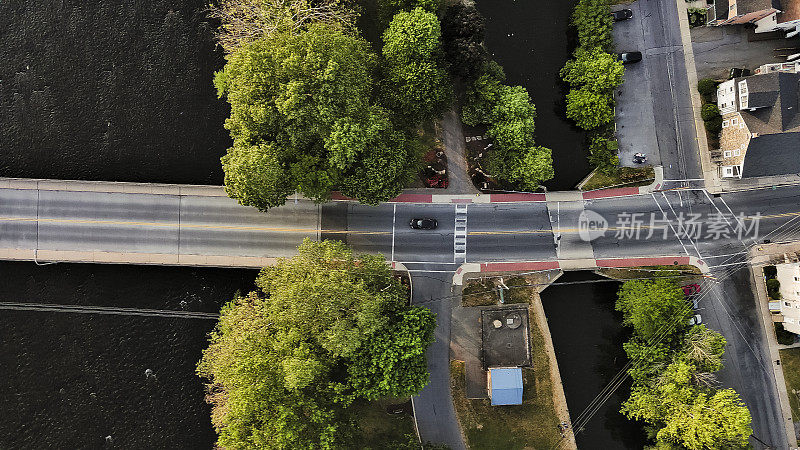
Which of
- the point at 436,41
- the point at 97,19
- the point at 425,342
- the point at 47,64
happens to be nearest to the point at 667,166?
the point at 436,41

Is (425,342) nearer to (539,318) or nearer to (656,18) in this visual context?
(539,318)

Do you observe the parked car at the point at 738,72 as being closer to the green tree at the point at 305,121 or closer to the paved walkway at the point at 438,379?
the green tree at the point at 305,121

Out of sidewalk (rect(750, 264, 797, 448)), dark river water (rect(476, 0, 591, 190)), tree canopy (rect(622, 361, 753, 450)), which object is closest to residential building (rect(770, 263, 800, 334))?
sidewalk (rect(750, 264, 797, 448))

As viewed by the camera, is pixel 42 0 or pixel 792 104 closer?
pixel 792 104

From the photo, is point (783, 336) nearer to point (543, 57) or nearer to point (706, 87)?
point (706, 87)

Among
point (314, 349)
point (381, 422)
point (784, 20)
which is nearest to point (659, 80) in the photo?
point (784, 20)

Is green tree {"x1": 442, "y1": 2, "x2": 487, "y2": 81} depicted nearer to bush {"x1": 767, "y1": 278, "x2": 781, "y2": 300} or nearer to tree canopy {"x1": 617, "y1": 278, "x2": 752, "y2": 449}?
tree canopy {"x1": 617, "y1": 278, "x2": 752, "y2": 449}

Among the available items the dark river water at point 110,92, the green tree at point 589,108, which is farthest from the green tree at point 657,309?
the dark river water at point 110,92
